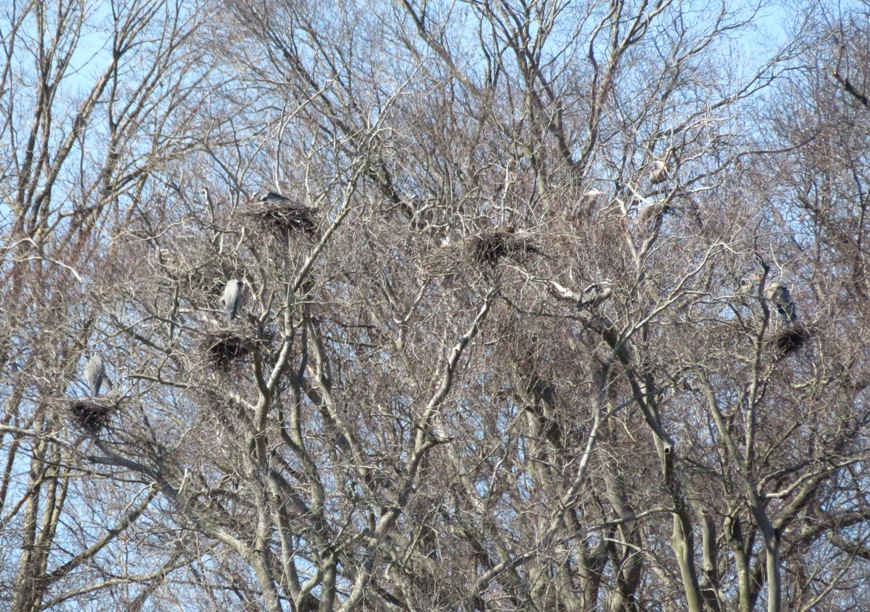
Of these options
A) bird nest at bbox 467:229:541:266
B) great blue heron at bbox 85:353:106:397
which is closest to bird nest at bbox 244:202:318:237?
bird nest at bbox 467:229:541:266

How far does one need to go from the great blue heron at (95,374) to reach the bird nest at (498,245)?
11.7ft

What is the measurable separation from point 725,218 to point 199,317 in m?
4.93

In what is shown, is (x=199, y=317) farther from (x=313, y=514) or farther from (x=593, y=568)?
(x=593, y=568)

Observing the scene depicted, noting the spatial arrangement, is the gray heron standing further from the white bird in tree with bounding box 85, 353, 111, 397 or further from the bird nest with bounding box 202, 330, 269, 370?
the white bird in tree with bounding box 85, 353, 111, 397

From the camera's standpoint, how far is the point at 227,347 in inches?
331

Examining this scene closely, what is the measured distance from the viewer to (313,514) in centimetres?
926

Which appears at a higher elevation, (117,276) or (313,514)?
(117,276)

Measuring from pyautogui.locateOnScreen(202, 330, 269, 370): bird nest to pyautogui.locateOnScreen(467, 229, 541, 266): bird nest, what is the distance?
1653mm

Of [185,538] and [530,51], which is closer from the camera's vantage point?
[185,538]

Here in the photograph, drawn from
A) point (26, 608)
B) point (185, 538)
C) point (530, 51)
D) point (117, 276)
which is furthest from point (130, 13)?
point (185, 538)

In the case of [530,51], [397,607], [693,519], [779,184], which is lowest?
[397,607]

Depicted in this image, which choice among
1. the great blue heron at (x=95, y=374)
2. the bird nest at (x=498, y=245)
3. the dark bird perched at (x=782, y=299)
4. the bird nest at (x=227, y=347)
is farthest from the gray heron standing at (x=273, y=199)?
the dark bird perched at (x=782, y=299)

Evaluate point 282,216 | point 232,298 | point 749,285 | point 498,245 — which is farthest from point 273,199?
point 749,285

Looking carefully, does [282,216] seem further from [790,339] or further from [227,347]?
[790,339]
